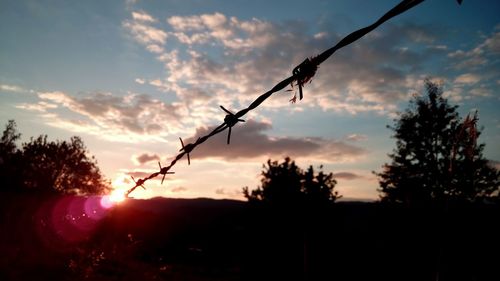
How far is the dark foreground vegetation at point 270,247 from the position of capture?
13.0 m

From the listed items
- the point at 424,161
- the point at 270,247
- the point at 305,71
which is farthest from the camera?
the point at 424,161

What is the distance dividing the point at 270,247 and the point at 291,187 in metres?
2.62

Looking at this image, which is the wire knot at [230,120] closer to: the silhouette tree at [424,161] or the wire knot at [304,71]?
the wire knot at [304,71]

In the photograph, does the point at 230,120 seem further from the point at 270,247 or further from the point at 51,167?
the point at 51,167

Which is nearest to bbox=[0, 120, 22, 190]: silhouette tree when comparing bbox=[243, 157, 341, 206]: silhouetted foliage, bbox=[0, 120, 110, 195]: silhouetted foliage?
bbox=[0, 120, 110, 195]: silhouetted foliage

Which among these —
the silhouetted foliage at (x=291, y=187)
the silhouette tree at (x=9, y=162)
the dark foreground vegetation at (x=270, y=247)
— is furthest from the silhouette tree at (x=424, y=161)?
the silhouette tree at (x=9, y=162)

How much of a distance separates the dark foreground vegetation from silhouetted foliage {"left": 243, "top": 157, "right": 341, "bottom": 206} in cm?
42

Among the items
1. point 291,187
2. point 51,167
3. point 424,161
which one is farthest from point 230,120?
point 51,167

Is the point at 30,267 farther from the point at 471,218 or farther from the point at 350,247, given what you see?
the point at 471,218

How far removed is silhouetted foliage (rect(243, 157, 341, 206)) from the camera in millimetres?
13914

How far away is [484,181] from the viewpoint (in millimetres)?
28453

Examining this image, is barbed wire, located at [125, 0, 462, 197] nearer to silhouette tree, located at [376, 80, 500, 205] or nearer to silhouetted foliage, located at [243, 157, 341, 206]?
silhouetted foliage, located at [243, 157, 341, 206]

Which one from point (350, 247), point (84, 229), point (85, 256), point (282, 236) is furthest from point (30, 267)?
point (84, 229)

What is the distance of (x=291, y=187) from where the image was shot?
14.4 meters
